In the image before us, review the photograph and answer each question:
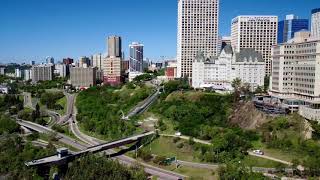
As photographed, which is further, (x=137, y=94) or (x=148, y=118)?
(x=137, y=94)

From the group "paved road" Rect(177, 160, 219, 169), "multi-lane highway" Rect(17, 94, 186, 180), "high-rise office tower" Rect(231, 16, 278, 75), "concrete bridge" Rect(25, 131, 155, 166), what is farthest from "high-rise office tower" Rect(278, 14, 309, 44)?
"paved road" Rect(177, 160, 219, 169)

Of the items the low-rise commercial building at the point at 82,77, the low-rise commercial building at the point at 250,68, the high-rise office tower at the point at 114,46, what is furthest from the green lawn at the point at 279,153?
the high-rise office tower at the point at 114,46

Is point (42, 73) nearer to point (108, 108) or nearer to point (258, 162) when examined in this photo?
point (108, 108)

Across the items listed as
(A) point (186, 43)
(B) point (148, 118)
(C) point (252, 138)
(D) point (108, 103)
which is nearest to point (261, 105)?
(C) point (252, 138)

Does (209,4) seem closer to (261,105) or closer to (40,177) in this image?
(261,105)

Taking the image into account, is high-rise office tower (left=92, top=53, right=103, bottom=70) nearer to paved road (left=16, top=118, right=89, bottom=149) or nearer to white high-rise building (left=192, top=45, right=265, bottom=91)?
white high-rise building (left=192, top=45, right=265, bottom=91)

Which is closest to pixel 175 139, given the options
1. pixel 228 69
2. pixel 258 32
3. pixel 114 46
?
pixel 228 69

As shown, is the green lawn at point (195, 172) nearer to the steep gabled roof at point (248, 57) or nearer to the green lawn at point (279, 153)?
the green lawn at point (279, 153)
